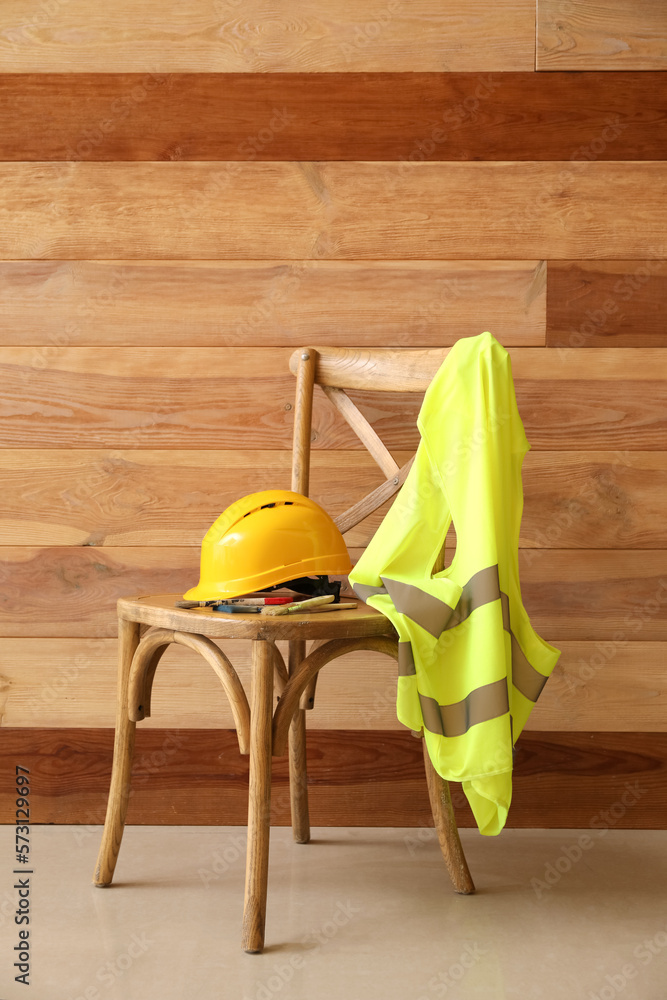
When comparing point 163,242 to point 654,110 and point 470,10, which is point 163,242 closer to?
point 470,10

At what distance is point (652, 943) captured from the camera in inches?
43.6

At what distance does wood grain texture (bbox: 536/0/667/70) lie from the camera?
4.93 feet

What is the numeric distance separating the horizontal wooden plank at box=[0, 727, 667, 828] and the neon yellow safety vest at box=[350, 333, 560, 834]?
0.36m

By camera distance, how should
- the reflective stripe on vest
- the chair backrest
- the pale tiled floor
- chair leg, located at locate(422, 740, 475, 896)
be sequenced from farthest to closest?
the chair backrest
chair leg, located at locate(422, 740, 475, 896)
the reflective stripe on vest
the pale tiled floor

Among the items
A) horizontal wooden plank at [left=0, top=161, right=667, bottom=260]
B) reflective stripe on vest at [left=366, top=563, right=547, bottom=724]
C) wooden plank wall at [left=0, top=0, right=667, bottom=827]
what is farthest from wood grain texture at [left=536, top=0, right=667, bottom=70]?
reflective stripe on vest at [left=366, top=563, right=547, bottom=724]

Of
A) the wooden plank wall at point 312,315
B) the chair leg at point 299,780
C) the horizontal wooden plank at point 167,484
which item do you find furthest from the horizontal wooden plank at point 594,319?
the chair leg at point 299,780

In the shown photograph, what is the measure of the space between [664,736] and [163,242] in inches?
47.1

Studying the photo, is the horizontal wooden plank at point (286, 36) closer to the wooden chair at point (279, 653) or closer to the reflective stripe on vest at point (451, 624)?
the wooden chair at point (279, 653)

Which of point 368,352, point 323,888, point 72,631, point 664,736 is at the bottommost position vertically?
point 323,888

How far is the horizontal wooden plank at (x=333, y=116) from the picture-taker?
1.51 m

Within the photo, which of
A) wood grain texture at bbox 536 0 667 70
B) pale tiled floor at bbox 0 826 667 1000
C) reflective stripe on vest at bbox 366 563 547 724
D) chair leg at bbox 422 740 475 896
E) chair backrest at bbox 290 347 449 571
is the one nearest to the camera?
pale tiled floor at bbox 0 826 667 1000

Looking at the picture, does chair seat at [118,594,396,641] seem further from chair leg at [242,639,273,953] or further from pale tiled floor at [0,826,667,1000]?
pale tiled floor at [0,826,667,1000]

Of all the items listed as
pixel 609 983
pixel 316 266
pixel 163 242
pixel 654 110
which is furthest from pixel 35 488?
pixel 654 110

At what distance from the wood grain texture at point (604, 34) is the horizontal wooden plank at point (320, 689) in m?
0.98
